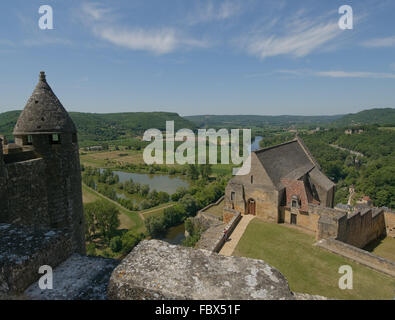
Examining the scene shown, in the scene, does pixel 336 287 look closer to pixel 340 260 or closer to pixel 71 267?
pixel 340 260

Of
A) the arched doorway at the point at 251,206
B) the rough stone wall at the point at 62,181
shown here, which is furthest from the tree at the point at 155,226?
the rough stone wall at the point at 62,181

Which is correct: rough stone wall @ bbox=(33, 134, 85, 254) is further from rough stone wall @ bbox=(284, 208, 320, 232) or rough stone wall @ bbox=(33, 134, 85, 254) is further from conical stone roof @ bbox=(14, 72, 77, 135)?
rough stone wall @ bbox=(284, 208, 320, 232)

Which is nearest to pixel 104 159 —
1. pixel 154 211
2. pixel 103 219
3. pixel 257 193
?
pixel 154 211

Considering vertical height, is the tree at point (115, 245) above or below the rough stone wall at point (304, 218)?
below

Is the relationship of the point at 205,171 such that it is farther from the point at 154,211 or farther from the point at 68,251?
the point at 68,251

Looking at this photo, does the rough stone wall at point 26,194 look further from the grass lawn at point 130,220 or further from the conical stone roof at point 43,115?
the grass lawn at point 130,220
